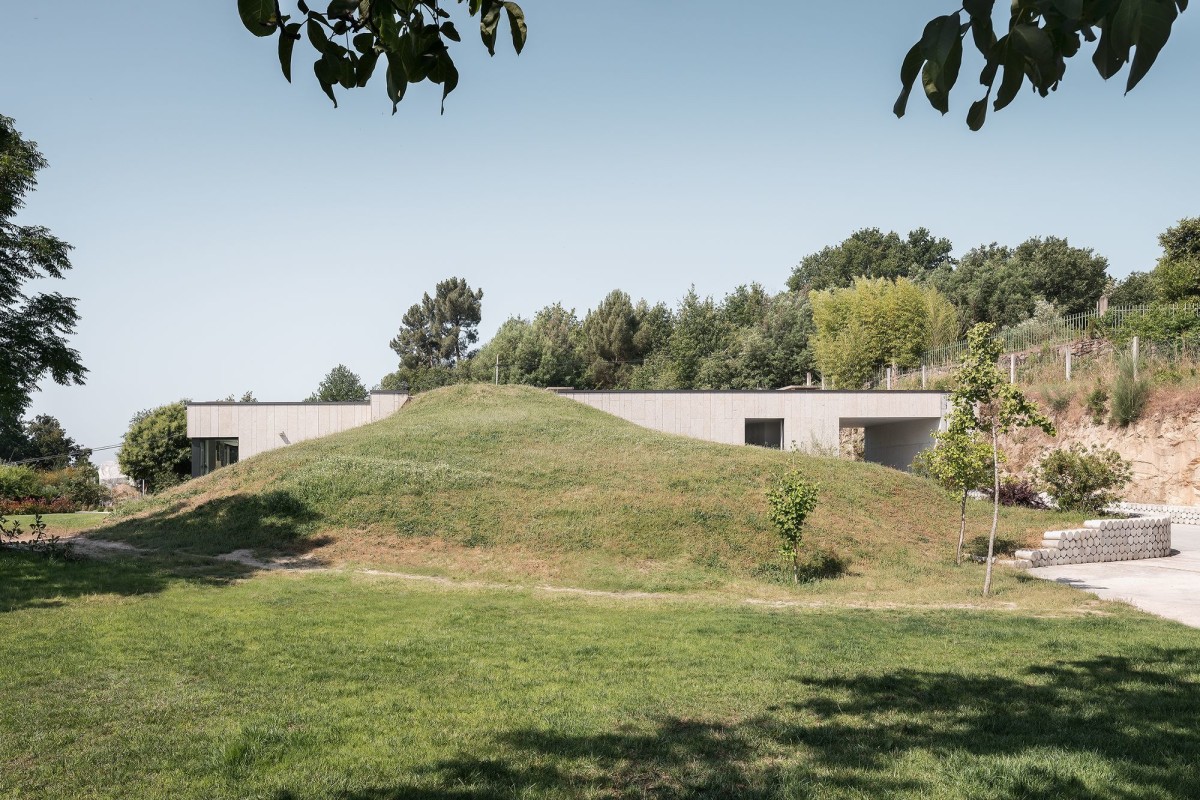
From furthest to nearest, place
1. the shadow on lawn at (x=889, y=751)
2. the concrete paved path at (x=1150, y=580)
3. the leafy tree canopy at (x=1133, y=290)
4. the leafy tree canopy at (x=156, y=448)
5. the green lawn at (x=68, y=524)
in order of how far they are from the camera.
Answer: the leafy tree canopy at (x=1133, y=290)
the leafy tree canopy at (x=156, y=448)
the green lawn at (x=68, y=524)
the concrete paved path at (x=1150, y=580)
the shadow on lawn at (x=889, y=751)


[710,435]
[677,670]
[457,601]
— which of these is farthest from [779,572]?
[710,435]

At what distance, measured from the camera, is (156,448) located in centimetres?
3912

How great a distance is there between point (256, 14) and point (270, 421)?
29253mm

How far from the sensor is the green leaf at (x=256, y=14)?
8.52 ft

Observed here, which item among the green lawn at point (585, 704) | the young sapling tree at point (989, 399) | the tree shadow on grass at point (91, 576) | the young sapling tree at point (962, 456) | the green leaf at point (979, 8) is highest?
the green leaf at point (979, 8)

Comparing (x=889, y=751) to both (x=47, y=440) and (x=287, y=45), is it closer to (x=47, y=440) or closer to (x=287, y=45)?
(x=287, y=45)

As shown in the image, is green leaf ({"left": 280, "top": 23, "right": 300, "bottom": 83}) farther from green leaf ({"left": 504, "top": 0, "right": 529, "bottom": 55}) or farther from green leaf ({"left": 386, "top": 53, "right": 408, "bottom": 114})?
green leaf ({"left": 504, "top": 0, "right": 529, "bottom": 55})

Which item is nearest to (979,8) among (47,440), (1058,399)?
(1058,399)

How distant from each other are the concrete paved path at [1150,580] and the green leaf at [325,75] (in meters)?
10.4

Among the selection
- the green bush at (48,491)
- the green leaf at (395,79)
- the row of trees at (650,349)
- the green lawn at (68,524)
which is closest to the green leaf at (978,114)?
the green leaf at (395,79)

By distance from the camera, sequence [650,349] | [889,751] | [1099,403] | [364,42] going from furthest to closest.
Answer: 1. [650,349]
2. [1099,403]
3. [889,751]
4. [364,42]

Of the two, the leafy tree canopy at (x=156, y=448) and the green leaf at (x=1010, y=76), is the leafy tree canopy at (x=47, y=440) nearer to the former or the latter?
the leafy tree canopy at (x=156, y=448)

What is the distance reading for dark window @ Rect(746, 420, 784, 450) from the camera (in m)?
30.3

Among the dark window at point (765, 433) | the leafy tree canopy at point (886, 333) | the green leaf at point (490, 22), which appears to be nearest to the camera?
the green leaf at point (490, 22)
